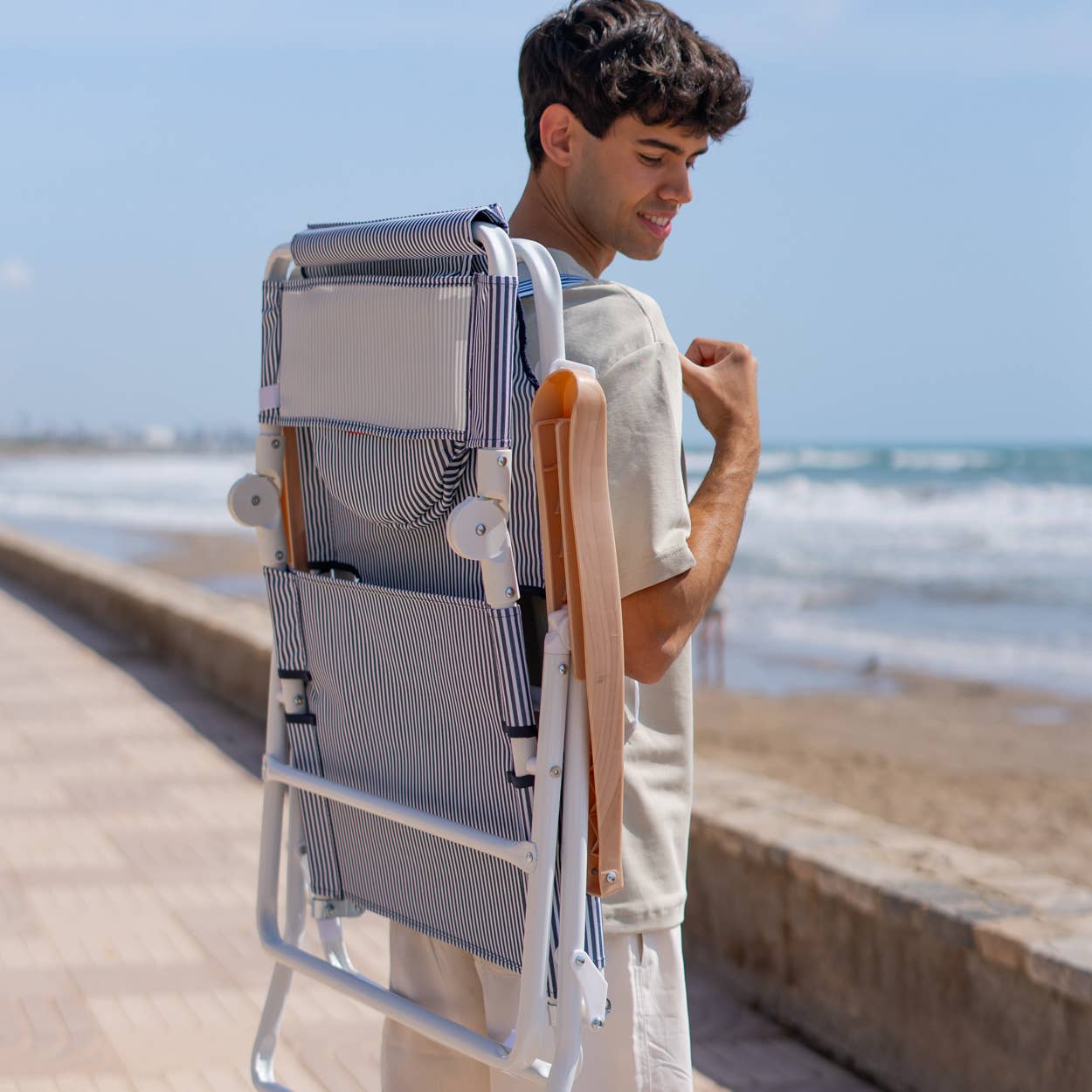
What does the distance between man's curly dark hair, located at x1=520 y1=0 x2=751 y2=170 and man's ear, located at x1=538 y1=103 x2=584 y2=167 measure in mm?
10

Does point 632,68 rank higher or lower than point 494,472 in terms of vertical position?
higher

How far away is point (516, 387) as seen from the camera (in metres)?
1.46

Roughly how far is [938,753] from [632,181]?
7495 millimetres

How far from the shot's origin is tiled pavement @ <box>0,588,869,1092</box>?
122 inches

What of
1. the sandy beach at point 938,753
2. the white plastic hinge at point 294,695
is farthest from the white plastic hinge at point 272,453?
the sandy beach at point 938,753

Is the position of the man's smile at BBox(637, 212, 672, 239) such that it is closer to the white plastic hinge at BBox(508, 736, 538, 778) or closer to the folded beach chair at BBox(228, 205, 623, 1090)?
the folded beach chair at BBox(228, 205, 623, 1090)

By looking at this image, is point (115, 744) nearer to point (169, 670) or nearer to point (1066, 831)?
point (169, 670)

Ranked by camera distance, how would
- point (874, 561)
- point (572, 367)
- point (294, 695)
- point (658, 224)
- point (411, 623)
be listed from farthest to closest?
point (874, 561) → point (294, 695) → point (658, 224) → point (411, 623) → point (572, 367)

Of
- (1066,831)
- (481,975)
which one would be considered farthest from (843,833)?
(1066,831)

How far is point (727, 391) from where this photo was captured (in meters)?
1.59

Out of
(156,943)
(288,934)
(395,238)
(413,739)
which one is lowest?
(156,943)

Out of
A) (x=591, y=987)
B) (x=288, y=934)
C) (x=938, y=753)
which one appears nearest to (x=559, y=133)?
(x=591, y=987)

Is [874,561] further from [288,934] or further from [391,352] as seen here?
[391,352]

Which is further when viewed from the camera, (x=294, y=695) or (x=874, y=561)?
(x=874, y=561)
